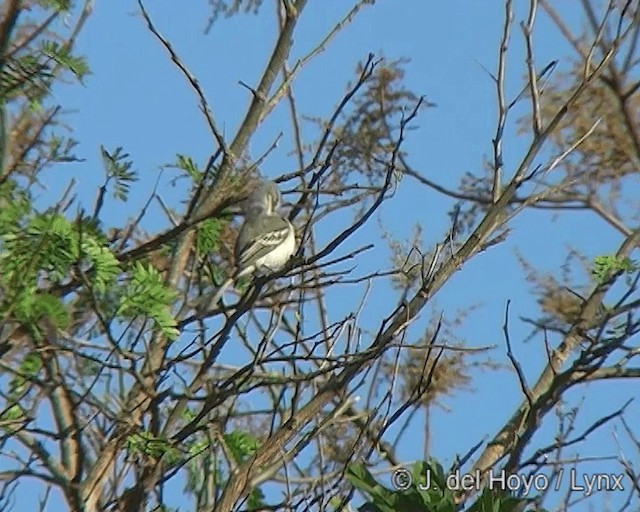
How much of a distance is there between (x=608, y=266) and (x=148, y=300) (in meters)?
2.16

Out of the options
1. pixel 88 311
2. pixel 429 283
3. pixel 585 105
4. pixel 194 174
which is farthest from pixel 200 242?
pixel 585 105

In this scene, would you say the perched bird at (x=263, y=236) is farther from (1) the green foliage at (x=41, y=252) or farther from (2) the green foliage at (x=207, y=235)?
(1) the green foliage at (x=41, y=252)

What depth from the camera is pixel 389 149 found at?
6039 millimetres

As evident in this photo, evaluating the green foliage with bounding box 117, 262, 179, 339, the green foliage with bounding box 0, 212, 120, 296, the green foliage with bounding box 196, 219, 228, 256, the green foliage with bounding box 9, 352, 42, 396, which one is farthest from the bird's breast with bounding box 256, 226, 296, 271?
the green foliage with bounding box 0, 212, 120, 296

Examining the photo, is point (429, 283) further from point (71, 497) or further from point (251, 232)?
point (251, 232)

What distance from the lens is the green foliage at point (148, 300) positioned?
3.84m

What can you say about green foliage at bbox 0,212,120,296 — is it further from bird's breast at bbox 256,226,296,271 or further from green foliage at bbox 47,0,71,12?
bird's breast at bbox 256,226,296,271

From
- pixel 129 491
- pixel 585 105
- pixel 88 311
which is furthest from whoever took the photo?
pixel 585 105

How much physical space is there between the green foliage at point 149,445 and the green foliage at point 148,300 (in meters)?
0.33

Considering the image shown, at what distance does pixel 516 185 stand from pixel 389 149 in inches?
74.2

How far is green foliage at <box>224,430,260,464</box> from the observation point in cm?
452

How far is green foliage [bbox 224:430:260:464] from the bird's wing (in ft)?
4.58

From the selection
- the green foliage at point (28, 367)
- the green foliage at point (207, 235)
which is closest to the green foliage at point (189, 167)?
the green foliage at point (207, 235)

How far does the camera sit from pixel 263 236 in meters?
6.43
